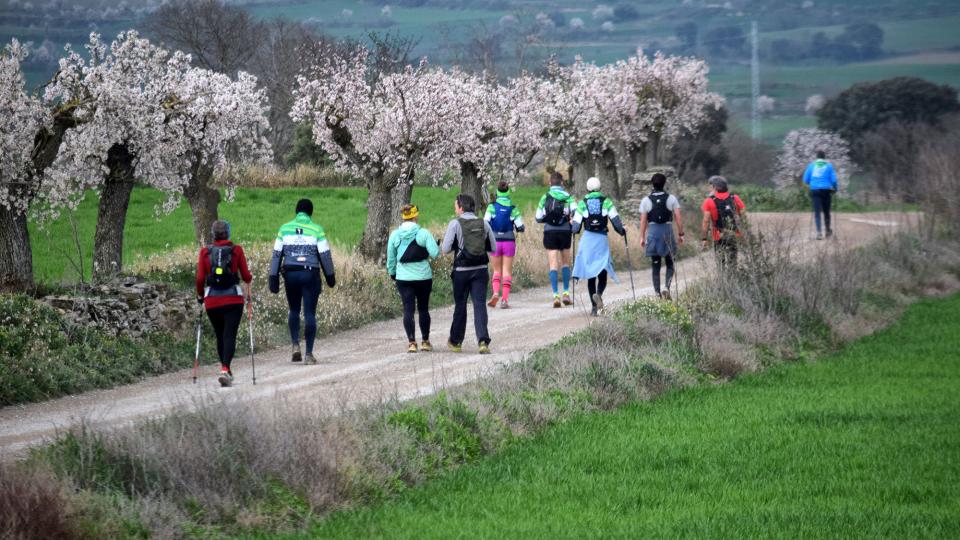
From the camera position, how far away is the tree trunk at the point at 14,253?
1981cm

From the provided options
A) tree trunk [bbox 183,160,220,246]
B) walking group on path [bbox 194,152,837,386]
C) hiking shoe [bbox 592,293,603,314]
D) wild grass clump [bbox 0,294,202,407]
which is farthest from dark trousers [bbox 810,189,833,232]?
wild grass clump [bbox 0,294,202,407]

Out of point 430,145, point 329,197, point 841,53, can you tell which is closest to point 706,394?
point 430,145

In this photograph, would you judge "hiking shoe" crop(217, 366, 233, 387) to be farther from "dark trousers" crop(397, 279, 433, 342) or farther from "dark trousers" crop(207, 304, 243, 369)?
"dark trousers" crop(397, 279, 433, 342)

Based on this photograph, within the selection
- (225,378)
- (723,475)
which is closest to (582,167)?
(225,378)

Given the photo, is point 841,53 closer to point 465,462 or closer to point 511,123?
point 511,123

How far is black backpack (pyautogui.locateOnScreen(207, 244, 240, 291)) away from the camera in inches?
634

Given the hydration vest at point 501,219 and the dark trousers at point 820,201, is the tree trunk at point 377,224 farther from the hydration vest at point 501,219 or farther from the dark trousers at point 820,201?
the dark trousers at point 820,201

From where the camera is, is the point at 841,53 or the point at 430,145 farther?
the point at 841,53

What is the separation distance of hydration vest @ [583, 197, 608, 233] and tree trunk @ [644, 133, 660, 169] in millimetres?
29248

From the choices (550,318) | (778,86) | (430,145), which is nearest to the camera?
(550,318)

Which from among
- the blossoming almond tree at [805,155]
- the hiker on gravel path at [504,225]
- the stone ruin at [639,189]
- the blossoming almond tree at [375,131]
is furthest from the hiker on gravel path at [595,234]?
the blossoming almond tree at [805,155]

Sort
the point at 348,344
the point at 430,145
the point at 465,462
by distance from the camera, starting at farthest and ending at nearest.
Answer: the point at 430,145
the point at 348,344
the point at 465,462

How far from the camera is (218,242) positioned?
16328 millimetres

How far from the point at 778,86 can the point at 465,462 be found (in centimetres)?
13965
